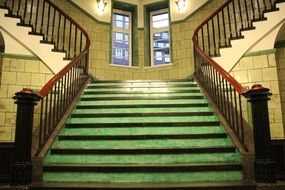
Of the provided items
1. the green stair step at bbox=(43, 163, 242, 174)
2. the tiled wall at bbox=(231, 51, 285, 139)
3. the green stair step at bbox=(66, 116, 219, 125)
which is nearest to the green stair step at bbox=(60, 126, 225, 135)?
the green stair step at bbox=(66, 116, 219, 125)

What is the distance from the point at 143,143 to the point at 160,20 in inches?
222

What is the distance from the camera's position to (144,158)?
10.8ft

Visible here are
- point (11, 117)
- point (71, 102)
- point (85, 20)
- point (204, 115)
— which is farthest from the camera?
point (85, 20)

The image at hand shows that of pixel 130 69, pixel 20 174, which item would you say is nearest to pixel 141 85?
pixel 130 69

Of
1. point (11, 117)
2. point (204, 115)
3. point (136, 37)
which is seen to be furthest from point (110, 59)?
point (204, 115)

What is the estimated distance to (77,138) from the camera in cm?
371

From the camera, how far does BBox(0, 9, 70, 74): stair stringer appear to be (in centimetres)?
498

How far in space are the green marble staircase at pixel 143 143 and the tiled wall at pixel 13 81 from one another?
1.15m

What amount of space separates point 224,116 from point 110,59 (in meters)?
4.56

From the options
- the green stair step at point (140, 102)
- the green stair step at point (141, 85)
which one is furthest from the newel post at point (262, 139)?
the green stair step at point (141, 85)

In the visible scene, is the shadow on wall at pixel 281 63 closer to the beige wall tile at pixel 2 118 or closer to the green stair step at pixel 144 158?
the green stair step at pixel 144 158

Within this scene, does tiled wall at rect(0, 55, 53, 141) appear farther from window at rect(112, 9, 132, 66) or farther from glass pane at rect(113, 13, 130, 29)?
glass pane at rect(113, 13, 130, 29)

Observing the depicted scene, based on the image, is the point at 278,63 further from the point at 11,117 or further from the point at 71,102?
the point at 11,117

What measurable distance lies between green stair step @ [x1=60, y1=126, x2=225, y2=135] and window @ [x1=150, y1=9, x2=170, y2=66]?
4.36m
